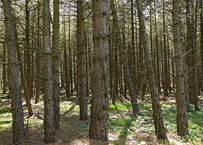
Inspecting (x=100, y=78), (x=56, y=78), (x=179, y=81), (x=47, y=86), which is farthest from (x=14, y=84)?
(x=179, y=81)

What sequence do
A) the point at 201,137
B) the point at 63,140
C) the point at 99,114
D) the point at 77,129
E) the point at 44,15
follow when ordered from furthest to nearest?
1. the point at 77,129
2. the point at 201,137
3. the point at 63,140
4. the point at 44,15
5. the point at 99,114

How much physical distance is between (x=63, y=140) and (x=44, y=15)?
3.79 meters

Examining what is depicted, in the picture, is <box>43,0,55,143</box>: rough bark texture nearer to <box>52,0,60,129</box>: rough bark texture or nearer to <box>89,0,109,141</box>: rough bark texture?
<box>89,0,109,141</box>: rough bark texture

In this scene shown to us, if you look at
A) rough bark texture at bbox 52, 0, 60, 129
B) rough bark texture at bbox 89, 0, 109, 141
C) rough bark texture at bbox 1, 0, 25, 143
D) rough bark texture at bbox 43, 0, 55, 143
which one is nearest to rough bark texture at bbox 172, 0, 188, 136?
rough bark texture at bbox 89, 0, 109, 141

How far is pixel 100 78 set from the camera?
423cm

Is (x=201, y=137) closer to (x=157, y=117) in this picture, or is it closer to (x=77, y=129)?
(x=157, y=117)

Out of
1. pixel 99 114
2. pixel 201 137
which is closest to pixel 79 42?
pixel 99 114

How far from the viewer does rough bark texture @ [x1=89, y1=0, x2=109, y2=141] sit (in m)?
4.23

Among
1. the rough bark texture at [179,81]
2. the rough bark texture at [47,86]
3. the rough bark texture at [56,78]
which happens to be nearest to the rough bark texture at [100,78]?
the rough bark texture at [47,86]

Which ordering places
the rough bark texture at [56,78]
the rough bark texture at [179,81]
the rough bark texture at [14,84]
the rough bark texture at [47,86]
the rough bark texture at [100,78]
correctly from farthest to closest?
1. the rough bark texture at [56,78]
2. the rough bark texture at [179,81]
3. the rough bark texture at [14,84]
4. the rough bark texture at [47,86]
5. the rough bark texture at [100,78]

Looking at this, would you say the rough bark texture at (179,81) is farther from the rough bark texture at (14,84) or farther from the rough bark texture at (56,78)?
the rough bark texture at (14,84)

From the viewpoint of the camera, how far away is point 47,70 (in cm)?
439

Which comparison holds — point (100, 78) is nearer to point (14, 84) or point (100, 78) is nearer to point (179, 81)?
point (14, 84)

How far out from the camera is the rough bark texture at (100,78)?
4.23m
